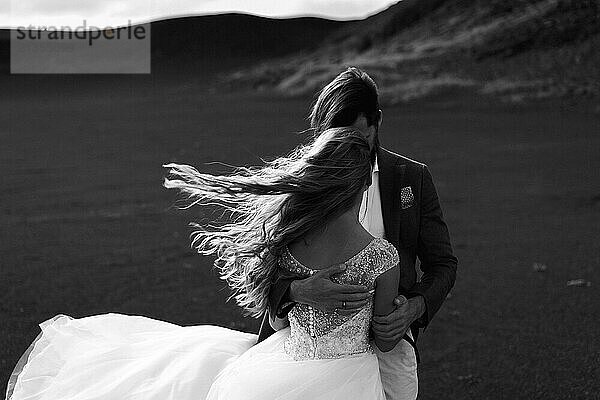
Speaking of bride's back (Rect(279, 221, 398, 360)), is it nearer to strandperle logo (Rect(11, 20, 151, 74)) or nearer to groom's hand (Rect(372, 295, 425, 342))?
groom's hand (Rect(372, 295, 425, 342))

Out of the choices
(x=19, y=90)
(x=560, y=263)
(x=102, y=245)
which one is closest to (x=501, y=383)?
(x=560, y=263)

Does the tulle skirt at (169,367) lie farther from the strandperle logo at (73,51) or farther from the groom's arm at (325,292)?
the strandperle logo at (73,51)

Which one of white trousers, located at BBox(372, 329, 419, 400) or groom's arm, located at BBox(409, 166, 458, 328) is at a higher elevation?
groom's arm, located at BBox(409, 166, 458, 328)

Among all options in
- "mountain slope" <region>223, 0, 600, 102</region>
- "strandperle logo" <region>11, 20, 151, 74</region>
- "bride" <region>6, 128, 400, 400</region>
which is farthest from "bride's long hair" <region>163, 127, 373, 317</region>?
"strandperle logo" <region>11, 20, 151, 74</region>

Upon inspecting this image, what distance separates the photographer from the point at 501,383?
486 centimetres

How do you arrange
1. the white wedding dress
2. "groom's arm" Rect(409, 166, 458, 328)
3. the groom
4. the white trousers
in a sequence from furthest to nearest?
"groom's arm" Rect(409, 166, 458, 328) < the white trousers < the groom < the white wedding dress

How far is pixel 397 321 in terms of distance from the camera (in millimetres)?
2814

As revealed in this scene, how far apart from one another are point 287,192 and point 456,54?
18975 mm

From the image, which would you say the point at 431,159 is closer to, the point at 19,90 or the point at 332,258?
the point at 332,258

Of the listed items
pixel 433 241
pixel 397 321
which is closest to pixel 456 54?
pixel 433 241

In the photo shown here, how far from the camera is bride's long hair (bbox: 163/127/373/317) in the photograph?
2611 millimetres

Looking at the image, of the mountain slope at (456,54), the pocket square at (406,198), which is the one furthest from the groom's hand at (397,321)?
the mountain slope at (456,54)

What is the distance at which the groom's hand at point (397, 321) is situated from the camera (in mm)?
2773

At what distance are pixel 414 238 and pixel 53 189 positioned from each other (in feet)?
31.7
